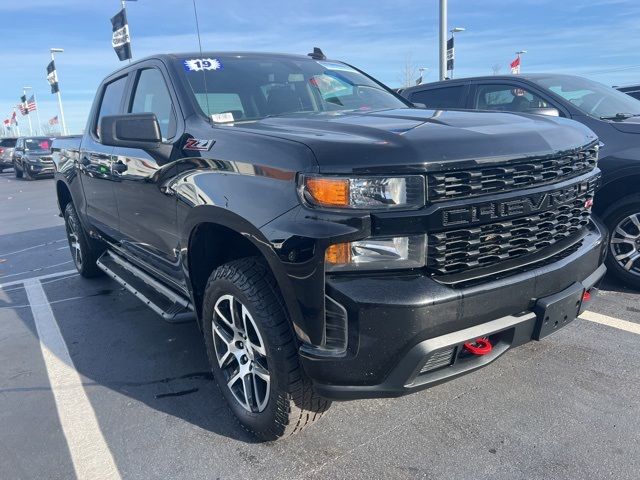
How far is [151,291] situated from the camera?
362 centimetres

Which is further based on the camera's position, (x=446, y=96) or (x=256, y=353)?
(x=446, y=96)

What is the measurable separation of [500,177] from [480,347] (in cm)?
72

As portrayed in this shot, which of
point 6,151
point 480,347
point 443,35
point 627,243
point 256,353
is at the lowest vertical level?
point 6,151

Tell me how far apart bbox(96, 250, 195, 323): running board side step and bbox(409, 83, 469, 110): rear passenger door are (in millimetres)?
3624

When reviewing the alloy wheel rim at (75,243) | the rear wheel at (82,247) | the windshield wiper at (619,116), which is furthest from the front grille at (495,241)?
the alloy wheel rim at (75,243)

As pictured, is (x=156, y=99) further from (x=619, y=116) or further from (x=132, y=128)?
(x=619, y=116)

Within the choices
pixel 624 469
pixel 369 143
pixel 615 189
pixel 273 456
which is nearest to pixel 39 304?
pixel 273 456

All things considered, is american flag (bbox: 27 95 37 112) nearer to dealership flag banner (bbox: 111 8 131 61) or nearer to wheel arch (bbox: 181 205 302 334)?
dealership flag banner (bbox: 111 8 131 61)

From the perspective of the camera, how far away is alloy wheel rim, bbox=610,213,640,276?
4111 millimetres

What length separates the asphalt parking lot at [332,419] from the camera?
2338 mm

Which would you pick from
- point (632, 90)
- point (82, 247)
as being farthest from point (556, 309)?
point (632, 90)

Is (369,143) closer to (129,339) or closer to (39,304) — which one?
(129,339)

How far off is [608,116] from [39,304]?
216 inches

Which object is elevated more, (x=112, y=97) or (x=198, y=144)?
(x=112, y=97)
